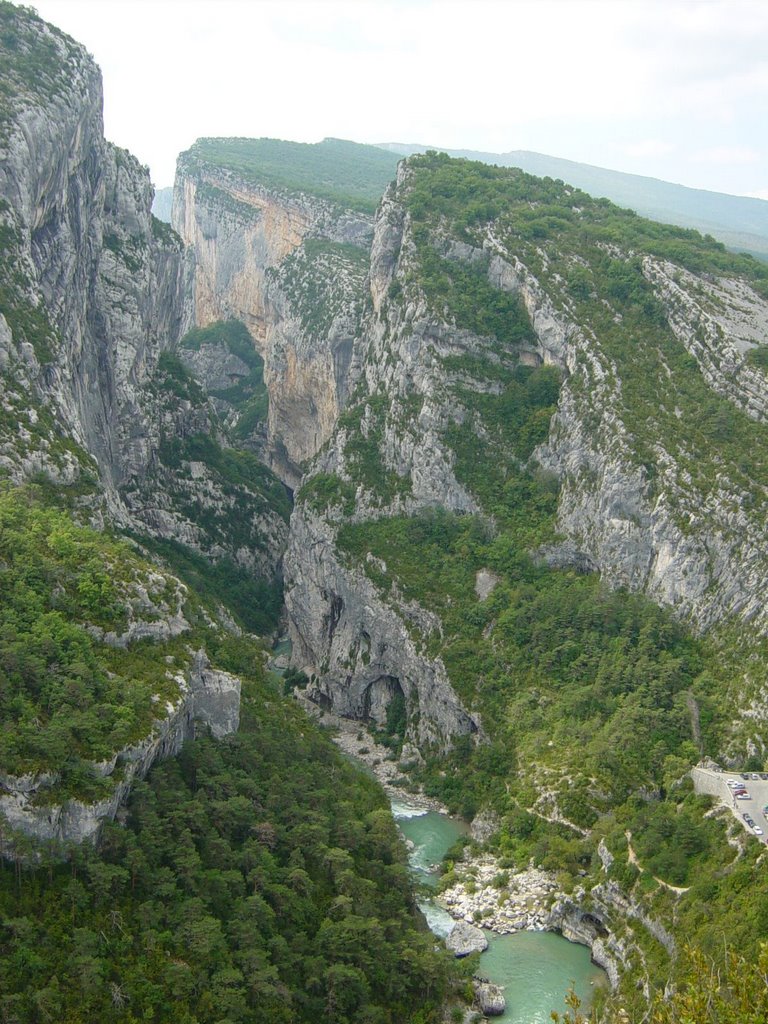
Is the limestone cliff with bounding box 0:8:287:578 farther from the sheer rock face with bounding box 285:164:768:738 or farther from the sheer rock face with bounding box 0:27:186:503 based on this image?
the sheer rock face with bounding box 285:164:768:738

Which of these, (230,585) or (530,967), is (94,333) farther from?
(530,967)

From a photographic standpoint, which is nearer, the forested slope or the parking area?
the parking area

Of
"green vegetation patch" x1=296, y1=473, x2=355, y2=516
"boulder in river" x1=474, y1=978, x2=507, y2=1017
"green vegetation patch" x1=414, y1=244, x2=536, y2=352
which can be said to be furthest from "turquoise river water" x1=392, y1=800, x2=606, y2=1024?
"green vegetation patch" x1=414, y1=244, x2=536, y2=352

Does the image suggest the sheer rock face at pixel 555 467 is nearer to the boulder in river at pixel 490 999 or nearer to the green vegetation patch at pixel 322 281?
the green vegetation patch at pixel 322 281

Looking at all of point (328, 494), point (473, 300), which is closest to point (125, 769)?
point (328, 494)

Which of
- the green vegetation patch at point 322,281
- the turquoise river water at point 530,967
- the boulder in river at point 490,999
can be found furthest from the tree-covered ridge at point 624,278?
the boulder in river at point 490,999

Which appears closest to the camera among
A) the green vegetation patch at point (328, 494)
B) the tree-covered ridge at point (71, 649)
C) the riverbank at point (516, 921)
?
the tree-covered ridge at point (71, 649)
